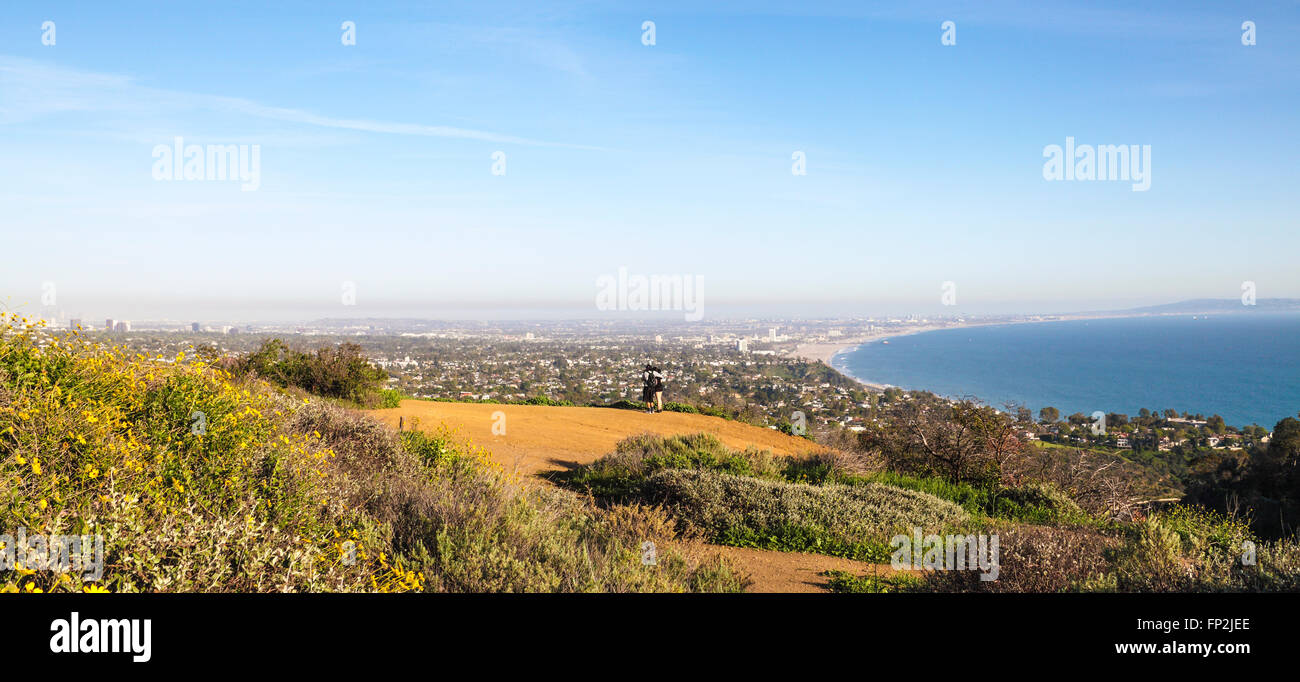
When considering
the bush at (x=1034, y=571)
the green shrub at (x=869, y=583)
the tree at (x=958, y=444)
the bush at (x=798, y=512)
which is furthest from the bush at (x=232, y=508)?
the tree at (x=958, y=444)

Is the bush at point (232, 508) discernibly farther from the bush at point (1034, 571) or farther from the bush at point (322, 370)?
the bush at point (322, 370)

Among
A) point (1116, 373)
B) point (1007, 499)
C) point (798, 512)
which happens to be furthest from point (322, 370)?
point (1116, 373)

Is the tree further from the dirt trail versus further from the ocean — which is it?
the ocean

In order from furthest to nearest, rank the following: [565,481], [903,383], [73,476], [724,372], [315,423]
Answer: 1. [903,383]
2. [724,372]
3. [565,481]
4. [315,423]
5. [73,476]

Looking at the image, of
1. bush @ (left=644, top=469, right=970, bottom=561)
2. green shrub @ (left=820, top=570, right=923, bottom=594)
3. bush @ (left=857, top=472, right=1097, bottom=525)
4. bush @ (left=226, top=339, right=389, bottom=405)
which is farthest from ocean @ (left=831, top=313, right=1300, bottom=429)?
green shrub @ (left=820, top=570, right=923, bottom=594)
